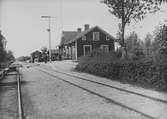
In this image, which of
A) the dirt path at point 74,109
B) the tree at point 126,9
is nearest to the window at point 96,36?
the tree at point 126,9

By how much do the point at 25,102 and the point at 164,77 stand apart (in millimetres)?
6516

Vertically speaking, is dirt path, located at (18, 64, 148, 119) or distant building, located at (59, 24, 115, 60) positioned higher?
distant building, located at (59, 24, 115, 60)

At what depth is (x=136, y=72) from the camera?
599 inches

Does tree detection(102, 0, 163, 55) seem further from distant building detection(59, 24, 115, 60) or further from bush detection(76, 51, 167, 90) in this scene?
distant building detection(59, 24, 115, 60)

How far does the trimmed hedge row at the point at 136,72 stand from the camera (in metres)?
12.5

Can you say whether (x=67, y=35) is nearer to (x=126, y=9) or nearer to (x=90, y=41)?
(x=90, y=41)

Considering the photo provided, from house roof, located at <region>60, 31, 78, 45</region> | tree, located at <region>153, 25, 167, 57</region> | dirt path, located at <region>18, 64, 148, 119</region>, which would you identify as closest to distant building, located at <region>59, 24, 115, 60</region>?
house roof, located at <region>60, 31, 78, 45</region>

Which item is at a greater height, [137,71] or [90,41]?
[90,41]

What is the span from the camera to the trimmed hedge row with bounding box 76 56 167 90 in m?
12.5

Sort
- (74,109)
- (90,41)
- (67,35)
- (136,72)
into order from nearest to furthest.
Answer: (74,109) → (136,72) → (90,41) → (67,35)

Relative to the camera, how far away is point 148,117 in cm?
682

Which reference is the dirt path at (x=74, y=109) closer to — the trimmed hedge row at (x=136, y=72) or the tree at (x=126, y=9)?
the trimmed hedge row at (x=136, y=72)

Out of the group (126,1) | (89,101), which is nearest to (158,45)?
(89,101)

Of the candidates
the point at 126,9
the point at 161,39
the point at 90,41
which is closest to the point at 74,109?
the point at 161,39
